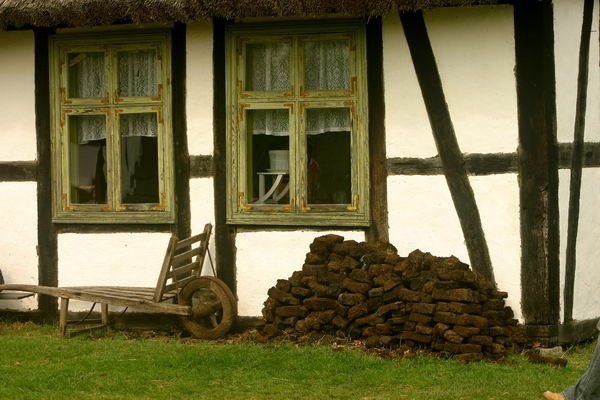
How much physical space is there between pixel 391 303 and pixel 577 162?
6.29 feet

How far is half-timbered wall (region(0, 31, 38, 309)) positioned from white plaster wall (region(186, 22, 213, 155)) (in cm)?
148

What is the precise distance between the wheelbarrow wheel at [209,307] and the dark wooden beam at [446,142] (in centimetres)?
193

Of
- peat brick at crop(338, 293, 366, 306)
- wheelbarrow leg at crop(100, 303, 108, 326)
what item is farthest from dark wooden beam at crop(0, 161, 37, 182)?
peat brick at crop(338, 293, 366, 306)

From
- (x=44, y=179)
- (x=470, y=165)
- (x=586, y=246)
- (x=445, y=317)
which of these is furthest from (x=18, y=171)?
(x=586, y=246)

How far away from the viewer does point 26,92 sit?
990 cm

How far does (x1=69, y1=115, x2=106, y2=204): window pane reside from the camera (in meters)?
9.84

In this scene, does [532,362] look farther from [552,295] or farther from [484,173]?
[484,173]

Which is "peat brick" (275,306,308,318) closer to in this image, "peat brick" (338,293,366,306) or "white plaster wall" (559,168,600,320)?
"peat brick" (338,293,366,306)

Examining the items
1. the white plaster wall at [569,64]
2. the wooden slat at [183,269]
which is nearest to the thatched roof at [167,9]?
the white plaster wall at [569,64]

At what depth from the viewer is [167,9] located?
8.84m

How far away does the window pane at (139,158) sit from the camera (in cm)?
962

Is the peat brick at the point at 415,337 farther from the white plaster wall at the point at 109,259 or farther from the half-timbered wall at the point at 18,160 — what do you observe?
the half-timbered wall at the point at 18,160

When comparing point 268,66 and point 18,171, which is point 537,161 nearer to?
point 268,66

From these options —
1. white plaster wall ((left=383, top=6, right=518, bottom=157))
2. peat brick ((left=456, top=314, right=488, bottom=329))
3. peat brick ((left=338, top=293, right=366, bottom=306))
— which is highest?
white plaster wall ((left=383, top=6, right=518, bottom=157))
